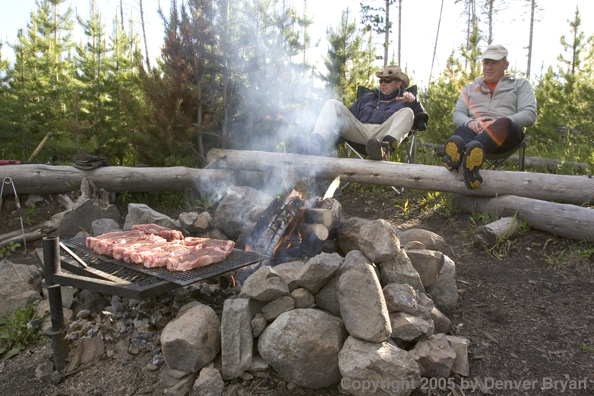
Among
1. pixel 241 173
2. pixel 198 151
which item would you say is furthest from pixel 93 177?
pixel 241 173

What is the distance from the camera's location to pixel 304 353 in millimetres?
2131

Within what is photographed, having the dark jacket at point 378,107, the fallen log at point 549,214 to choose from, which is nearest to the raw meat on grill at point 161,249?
the fallen log at point 549,214

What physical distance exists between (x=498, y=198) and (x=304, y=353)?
3.33 m

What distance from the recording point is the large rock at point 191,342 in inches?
86.2

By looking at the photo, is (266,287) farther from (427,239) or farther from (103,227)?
(103,227)

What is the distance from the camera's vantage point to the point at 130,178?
5523 millimetres

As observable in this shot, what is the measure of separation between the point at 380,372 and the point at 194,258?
1.40m

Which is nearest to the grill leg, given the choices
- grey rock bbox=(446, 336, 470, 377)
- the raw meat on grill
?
the raw meat on grill

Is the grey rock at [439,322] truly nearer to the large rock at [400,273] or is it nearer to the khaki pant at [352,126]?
the large rock at [400,273]

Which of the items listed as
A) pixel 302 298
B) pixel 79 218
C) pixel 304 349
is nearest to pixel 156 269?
pixel 302 298

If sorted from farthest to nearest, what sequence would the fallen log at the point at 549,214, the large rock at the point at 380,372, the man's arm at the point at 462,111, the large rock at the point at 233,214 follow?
the man's arm at the point at 462,111
the large rock at the point at 233,214
the fallen log at the point at 549,214
the large rock at the point at 380,372

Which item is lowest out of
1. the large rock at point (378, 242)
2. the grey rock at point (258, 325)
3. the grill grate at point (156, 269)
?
the grey rock at point (258, 325)

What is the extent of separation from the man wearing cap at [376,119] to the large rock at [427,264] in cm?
250

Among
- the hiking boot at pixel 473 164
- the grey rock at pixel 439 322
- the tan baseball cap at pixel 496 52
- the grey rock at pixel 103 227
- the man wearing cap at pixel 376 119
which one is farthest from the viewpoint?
the man wearing cap at pixel 376 119
